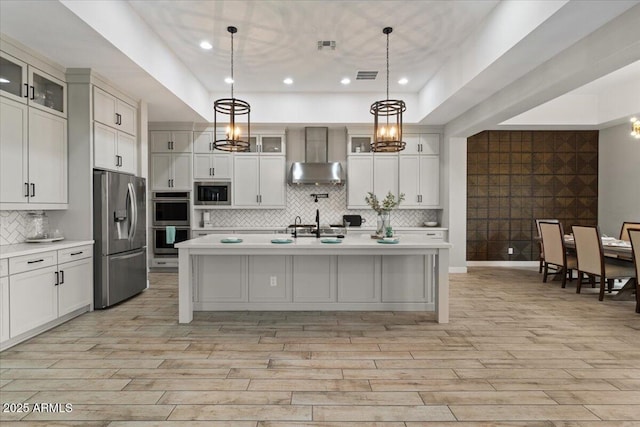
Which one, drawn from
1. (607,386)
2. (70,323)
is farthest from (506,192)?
(70,323)

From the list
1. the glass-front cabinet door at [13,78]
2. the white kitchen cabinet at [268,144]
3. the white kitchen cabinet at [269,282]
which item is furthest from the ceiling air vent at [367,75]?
the glass-front cabinet door at [13,78]

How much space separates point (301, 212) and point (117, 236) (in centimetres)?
371

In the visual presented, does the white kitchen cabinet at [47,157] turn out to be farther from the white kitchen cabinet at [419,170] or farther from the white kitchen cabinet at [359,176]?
the white kitchen cabinet at [419,170]

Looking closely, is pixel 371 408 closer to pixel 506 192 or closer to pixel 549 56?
pixel 549 56

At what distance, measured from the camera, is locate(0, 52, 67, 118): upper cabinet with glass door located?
11.5 ft

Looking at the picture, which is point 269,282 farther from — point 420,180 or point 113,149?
point 420,180

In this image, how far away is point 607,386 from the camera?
2590mm

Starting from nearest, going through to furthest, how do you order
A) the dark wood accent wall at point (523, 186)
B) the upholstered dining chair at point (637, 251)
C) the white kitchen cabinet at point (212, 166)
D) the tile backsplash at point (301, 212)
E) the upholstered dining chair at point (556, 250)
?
1. the upholstered dining chair at point (637, 251)
2. the upholstered dining chair at point (556, 250)
3. the white kitchen cabinet at point (212, 166)
4. the tile backsplash at point (301, 212)
5. the dark wood accent wall at point (523, 186)

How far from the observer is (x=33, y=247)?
3.63 m

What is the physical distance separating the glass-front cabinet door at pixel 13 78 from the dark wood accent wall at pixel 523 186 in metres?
7.37

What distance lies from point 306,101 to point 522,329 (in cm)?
515

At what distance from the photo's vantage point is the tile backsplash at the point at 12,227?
3824mm

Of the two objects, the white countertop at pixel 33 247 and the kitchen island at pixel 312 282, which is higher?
the white countertop at pixel 33 247

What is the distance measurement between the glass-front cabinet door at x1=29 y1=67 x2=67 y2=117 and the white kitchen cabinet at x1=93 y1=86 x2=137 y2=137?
33 centimetres
